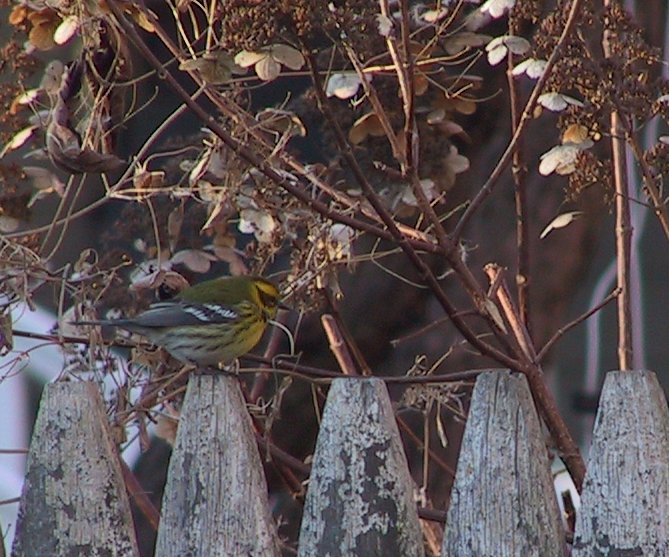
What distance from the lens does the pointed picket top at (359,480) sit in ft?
6.93

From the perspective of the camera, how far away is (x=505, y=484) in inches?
82.4

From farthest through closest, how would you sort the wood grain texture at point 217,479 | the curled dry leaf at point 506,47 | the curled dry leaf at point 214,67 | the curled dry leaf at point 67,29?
the curled dry leaf at point 67,29, the curled dry leaf at point 506,47, the curled dry leaf at point 214,67, the wood grain texture at point 217,479

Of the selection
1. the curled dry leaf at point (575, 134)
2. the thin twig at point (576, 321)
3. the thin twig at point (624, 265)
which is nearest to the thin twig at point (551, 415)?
the thin twig at point (576, 321)

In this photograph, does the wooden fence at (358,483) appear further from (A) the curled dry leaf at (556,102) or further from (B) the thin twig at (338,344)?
(B) the thin twig at (338,344)

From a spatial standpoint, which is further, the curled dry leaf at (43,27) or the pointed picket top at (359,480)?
the curled dry leaf at (43,27)

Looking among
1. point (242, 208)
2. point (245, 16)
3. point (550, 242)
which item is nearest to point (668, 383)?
point (550, 242)

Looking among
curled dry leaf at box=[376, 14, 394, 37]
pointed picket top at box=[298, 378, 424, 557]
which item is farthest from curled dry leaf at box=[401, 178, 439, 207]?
pointed picket top at box=[298, 378, 424, 557]

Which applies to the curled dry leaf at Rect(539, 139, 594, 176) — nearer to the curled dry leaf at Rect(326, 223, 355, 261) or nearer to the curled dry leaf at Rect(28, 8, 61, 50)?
the curled dry leaf at Rect(326, 223, 355, 261)

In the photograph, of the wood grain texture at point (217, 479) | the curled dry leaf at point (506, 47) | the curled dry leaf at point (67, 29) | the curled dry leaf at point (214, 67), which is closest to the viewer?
the wood grain texture at point (217, 479)

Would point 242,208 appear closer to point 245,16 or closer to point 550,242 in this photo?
point 245,16

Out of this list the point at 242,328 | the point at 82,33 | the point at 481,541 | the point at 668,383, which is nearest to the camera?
the point at 481,541

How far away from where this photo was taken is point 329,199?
3453 millimetres

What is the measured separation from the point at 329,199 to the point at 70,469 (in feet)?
4.71

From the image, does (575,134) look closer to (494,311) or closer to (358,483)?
(494,311)
